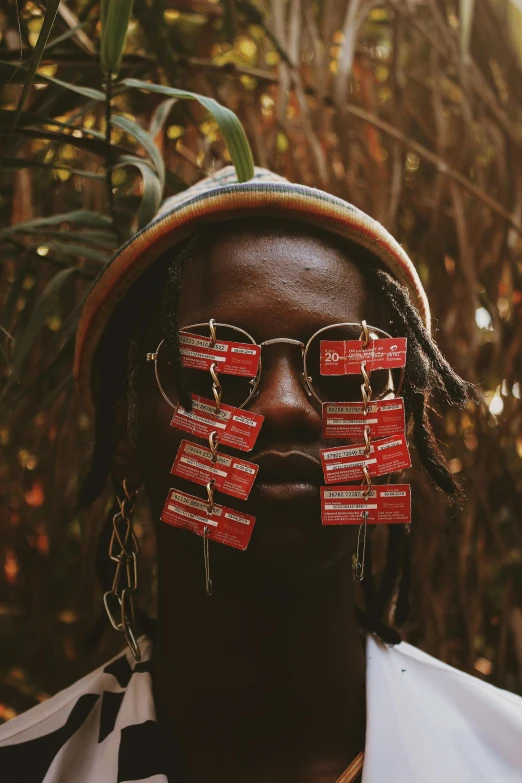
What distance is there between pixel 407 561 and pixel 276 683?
35cm

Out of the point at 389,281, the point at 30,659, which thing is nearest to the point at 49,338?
the point at 30,659

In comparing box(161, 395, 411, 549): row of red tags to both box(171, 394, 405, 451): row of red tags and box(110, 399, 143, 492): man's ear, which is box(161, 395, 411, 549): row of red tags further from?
box(110, 399, 143, 492): man's ear

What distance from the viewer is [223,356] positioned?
95 cm

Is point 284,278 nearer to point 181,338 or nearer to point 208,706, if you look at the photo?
point 181,338

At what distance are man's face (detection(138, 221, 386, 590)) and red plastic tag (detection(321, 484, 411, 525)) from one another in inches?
0.8

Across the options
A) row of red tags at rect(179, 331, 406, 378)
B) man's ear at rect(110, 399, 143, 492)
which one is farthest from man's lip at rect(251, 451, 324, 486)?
man's ear at rect(110, 399, 143, 492)

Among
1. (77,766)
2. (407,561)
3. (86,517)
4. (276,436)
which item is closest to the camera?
(276,436)

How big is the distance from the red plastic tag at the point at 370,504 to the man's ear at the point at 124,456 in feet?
1.11

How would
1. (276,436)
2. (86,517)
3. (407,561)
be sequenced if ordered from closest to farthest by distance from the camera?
(276,436)
(407,561)
(86,517)

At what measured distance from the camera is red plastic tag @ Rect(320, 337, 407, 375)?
0.95 metres

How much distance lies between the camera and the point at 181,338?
0.99m

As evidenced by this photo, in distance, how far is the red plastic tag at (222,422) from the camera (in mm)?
917

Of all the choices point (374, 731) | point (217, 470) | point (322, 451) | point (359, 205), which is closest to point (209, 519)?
point (217, 470)

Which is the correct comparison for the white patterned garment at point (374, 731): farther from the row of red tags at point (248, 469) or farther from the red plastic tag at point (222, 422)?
the red plastic tag at point (222, 422)
